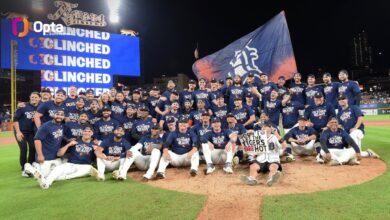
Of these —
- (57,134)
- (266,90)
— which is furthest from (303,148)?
(57,134)

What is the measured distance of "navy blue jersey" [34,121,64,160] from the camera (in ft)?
22.5

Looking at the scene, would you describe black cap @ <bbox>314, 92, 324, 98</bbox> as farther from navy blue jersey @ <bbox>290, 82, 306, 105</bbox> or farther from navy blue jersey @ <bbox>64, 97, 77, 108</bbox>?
navy blue jersey @ <bbox>64, 97, 77, 108</bbox>

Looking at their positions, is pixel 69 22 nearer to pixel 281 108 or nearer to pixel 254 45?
pixel 254 45

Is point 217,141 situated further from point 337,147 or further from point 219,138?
point 337,147

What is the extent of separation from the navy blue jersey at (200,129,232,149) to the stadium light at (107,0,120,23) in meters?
21.1

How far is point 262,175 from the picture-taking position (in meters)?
6.49

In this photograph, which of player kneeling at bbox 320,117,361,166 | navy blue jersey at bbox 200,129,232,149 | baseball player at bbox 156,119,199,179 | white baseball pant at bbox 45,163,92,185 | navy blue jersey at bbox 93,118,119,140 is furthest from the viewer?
navy blue jersey at bbox 93,118,119,140

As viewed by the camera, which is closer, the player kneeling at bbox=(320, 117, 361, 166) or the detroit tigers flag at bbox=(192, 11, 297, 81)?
the player kneeling at bbox=(320, 117, 361, 166)

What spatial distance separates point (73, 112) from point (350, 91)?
Answer: 763 centimetres

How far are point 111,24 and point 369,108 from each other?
95.8 ft

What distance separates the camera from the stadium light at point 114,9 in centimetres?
2600

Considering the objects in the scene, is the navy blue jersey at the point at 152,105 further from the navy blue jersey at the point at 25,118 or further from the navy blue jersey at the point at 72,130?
the navy blue jersey at the point at 25,118

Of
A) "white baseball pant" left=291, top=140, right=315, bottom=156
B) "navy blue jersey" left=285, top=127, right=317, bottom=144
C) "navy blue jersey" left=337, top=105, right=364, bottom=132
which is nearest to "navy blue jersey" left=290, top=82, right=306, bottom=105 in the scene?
"navy blue jersey" left=285, top=127, right=317, bottom=144

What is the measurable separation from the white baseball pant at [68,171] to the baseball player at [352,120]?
645 cm
